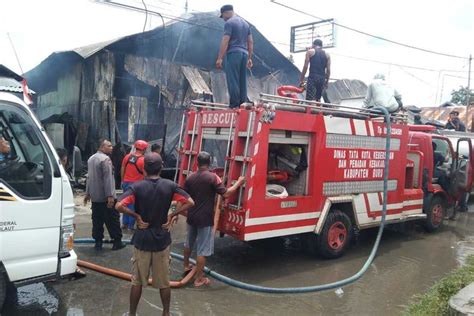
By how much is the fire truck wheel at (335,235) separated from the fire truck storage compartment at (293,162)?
66 cm

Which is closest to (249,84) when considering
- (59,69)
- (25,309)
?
(59,69)

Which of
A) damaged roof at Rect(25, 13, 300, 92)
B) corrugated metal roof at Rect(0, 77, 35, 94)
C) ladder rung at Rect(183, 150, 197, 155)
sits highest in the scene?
damaged roof at Rect(25, 13, 300, 92)

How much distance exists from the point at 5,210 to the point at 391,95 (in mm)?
6338

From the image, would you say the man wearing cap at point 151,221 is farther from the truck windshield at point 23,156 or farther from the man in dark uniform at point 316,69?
the man in dark uniform at point 316,69

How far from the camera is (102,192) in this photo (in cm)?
611

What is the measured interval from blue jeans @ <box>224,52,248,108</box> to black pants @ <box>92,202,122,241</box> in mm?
2426

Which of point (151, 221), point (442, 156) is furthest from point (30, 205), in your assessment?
point (442, 156)

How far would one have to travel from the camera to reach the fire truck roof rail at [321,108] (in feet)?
18.1

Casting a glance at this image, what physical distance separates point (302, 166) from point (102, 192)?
2.93 meters

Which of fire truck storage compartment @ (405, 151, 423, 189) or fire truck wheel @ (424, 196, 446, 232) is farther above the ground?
fire truck storage compartment @ (405, 151, 423, 189)

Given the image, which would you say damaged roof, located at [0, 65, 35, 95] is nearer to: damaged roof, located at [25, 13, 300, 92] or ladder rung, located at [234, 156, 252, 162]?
ladder rung, located at [234, 156, 252, 162]

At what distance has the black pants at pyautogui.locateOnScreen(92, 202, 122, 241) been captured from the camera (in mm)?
6215

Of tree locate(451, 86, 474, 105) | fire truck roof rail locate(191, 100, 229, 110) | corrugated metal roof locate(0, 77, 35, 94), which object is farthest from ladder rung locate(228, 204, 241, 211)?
tree locate(451, 86, 474, 105)

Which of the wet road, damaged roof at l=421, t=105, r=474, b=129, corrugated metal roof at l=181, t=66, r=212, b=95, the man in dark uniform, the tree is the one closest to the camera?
the wet road
